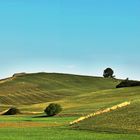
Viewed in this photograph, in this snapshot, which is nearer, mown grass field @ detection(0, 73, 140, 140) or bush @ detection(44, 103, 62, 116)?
mown grass field @ detection(0, 73, 140, 140)

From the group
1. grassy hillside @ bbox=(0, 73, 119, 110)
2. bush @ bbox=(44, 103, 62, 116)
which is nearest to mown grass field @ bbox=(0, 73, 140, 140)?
grassy hillside @ bbox=(0, 73, 119, 110)

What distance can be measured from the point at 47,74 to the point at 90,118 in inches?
5093

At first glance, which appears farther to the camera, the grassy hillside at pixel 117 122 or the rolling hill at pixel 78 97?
the rolling hill at pixel 78 97

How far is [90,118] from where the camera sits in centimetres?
6556

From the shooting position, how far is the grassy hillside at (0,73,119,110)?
142 m

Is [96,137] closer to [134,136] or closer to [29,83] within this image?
[134,136]

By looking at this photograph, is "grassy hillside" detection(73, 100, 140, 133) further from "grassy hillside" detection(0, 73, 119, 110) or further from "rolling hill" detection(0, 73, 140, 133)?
"grassy hillside" detection(0, 73, 119, 110)

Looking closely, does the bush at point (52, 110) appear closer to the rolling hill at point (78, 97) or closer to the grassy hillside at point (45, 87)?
the rolling hill at point (78, 97)

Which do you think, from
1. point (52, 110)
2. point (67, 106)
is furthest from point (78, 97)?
point (52, 110)

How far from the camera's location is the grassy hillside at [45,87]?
14175 cm

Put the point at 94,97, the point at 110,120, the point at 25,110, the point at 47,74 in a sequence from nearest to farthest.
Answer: the point at 110,120 → the point at 25,110 → the point at 94,97 → the point at 47,74

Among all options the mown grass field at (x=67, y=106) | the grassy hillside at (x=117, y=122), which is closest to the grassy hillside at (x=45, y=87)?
the mown grass field at (x=67, y=106)

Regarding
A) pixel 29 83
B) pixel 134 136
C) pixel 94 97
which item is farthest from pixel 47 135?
pixel 29 83

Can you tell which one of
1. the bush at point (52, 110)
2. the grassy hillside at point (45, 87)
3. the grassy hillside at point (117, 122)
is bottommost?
the grassy hillside at point (117, 122)
